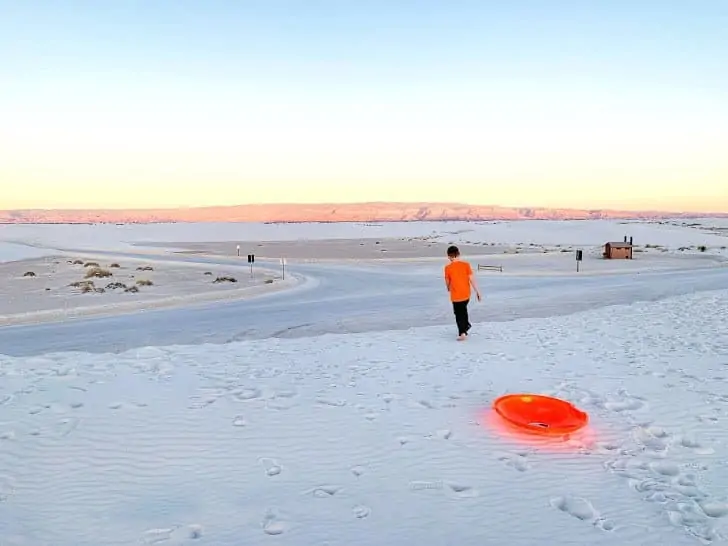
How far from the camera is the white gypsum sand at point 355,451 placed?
4207mm

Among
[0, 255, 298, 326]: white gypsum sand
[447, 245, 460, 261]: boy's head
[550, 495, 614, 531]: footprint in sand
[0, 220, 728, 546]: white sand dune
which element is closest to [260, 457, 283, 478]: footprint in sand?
[0, 220, 728, 546]: white sand dune

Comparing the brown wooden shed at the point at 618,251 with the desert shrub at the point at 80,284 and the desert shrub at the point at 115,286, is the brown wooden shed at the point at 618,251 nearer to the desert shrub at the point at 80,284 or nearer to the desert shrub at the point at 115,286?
the desert shrub at the point at 115,286

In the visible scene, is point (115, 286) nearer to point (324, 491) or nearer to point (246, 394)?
point (246, 394)

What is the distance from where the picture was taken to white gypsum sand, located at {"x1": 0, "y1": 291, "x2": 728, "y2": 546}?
166 inches

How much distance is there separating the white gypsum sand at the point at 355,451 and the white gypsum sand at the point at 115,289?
27.2 feet

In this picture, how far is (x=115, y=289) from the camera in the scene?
75.1 ft

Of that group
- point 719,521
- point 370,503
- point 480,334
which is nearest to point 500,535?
point 370,503

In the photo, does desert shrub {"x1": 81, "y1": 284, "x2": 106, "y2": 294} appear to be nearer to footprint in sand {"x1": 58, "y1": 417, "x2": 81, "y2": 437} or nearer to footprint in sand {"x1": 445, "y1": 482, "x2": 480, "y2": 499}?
footprint in sand {"x1": 58, "y1": 417, "x2": 81, "y2": 437}

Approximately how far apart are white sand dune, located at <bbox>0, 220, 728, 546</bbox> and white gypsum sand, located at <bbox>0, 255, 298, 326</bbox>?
26.9 feet

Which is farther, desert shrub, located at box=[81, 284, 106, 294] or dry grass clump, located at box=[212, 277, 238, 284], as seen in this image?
dry grass clump, located at box=[212, 277, 238, 284]

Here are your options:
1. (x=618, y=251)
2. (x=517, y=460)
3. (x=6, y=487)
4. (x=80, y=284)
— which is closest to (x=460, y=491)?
(x=517, y=460)

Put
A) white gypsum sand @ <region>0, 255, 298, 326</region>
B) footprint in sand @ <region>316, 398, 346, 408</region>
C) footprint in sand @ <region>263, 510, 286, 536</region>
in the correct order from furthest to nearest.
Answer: white gypsum sand @ <region>0, 255, 298, 326</region>, footprint in sand @ <region>316, 398, 346, 408</region>, footprint in sand @ <region>263, 510, 286, 536</region>

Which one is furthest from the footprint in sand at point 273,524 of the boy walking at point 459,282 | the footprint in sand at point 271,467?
the boy walking at point 459,282

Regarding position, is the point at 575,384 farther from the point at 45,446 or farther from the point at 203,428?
the point at 45,446
